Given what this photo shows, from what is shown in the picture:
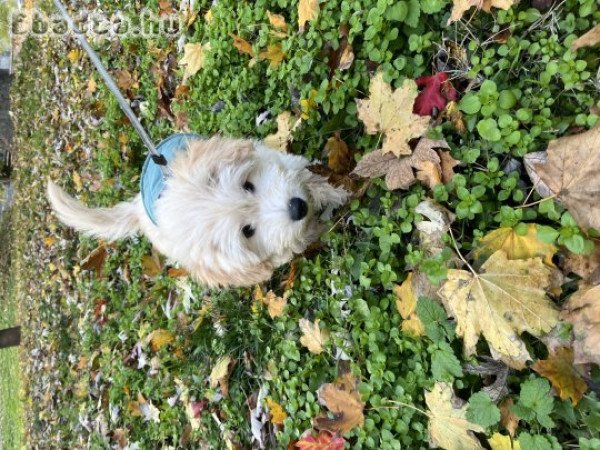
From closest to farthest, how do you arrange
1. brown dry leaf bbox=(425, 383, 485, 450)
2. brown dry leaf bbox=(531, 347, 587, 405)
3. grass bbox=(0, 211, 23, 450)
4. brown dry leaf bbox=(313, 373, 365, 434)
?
brown dry leaf bbox=(531, 347, 587, 405)
brown dry leaf bbox=(425, 383, 485, 450)
brown dry leaf bbox=(313, 373, 365, 434)
grass bbox=(0, 211, 23, 450)

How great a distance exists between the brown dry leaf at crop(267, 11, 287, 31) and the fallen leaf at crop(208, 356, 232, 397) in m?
2.27

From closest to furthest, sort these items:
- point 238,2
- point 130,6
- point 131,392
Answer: point 238,2, point 131,392, point 130,6

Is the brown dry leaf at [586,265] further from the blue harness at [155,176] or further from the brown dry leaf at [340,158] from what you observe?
the blue harness at [155,176]

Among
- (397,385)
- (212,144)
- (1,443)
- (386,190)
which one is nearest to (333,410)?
(397,385)

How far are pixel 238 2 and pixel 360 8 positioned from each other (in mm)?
1390

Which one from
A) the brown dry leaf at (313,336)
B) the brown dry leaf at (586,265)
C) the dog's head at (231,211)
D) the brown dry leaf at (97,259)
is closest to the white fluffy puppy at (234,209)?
the dog's head at (231,211)

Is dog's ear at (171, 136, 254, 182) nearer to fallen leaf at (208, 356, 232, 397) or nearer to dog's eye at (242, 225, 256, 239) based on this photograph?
dog's eye at (242, 225, 256, 239)

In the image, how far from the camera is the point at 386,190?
8.21 feet

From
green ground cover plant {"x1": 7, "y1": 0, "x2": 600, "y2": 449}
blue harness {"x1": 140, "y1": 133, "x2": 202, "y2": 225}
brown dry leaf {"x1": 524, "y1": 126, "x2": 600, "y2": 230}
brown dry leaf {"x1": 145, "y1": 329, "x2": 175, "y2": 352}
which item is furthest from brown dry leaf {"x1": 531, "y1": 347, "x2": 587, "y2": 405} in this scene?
brown dry leaf {"x1": 145, "y1": 329, "x2": 175, "y2": 352}

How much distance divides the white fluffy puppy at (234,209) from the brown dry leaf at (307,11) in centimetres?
87

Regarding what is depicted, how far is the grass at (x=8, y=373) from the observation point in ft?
27.0

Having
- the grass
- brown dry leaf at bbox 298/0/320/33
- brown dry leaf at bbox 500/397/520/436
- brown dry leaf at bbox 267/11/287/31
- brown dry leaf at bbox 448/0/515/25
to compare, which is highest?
brown dry leaf at bbox 448/0/515/25

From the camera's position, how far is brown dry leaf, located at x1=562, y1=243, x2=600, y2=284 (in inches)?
68.8

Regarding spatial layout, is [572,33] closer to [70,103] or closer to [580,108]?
[580,108]
